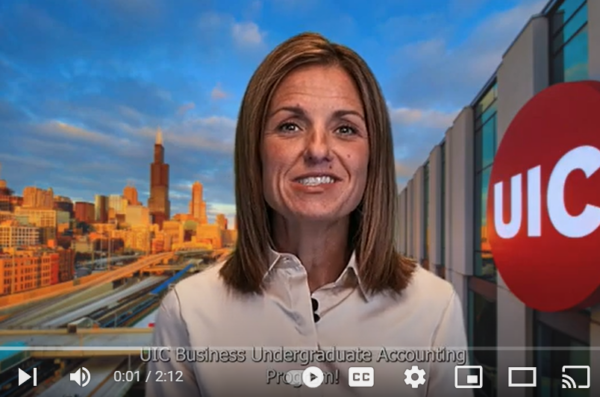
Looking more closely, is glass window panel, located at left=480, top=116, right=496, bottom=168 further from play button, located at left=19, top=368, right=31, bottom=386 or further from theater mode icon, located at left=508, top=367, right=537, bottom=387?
play button, located at left=19, top=368, right=31, bottom=386

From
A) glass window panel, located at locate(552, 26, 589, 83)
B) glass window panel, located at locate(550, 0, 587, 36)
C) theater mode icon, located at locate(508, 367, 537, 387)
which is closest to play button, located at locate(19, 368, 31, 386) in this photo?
theater mode icon, located at locate(508, 367, 537, 387)

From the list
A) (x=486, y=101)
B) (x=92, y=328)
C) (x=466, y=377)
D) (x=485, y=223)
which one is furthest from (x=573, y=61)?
(x=92, y=328)

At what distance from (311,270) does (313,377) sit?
0.66 feet

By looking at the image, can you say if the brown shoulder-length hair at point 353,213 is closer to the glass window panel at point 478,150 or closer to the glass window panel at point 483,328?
the glass window panel at point 483,328

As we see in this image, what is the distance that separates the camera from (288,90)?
2.48 feet

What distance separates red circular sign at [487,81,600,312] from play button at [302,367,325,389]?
8.00ft

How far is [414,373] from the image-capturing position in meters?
0.85

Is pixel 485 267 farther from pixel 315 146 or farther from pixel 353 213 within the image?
pixel 315 146

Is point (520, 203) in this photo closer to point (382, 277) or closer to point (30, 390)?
point (382, 277)

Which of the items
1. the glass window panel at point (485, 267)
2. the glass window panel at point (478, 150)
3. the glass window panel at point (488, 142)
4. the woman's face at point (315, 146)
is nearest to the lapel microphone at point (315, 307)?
the woman's face at point (315, 146)

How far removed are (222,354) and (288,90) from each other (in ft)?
1.68

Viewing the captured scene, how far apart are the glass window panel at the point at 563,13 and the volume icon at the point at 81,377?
14.7 feet

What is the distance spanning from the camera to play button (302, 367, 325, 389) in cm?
81

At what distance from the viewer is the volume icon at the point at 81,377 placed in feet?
4.25
